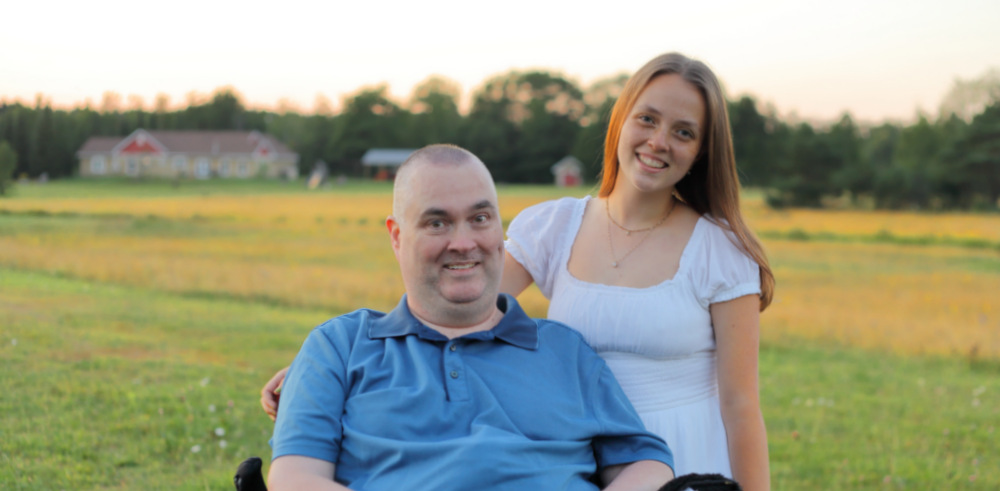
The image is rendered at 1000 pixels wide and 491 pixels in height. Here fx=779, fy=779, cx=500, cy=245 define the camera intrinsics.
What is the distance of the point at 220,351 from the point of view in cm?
708

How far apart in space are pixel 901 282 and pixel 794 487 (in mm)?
12882

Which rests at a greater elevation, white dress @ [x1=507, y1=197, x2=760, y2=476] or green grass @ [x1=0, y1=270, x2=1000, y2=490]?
white dress @ [x1=507, y1=197, x2=760, y2=476]

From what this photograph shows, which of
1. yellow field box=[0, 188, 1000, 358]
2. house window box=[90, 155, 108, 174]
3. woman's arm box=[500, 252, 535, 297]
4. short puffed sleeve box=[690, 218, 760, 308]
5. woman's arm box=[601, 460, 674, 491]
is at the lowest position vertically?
yellow field box=[0, 188, 1000, 358]

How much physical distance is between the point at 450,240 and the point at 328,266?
13091mm

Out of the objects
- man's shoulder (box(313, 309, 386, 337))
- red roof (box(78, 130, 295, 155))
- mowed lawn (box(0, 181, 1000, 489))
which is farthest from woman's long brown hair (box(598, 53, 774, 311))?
red roof (box(78, 130, 295, 155))

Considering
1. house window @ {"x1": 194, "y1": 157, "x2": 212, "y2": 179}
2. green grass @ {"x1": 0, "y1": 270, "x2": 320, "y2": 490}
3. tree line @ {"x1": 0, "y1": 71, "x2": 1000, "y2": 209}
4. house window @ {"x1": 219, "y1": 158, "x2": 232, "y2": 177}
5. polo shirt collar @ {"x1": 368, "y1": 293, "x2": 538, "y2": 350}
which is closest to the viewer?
polo shirt collar @ {"x1": 368, "y1": 293, "x2": 538, "y2": 350}

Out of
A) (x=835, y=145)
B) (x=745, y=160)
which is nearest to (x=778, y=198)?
(x=835, y=145)

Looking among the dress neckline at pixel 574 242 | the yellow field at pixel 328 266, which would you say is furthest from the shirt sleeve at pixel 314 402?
the yellow field at pixel 328 266

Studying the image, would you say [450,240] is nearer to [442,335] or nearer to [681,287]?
[442,335]

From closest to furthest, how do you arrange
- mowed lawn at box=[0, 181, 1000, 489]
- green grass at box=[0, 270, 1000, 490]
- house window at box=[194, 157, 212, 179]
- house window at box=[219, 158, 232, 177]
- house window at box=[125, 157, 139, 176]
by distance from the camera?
green grass at box=[0, 270, 1000, 490] < mowed lawn at box=[0, 181, 1000, 489] < house window at box=[125, 157, 139, 176] < house window at box=[194, 157, 212, 179] < house window at box=[219, 158, 232, 177]

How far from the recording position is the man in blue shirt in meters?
2.26

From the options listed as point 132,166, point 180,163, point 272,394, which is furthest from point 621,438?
point 180,163

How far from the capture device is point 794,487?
494 cm

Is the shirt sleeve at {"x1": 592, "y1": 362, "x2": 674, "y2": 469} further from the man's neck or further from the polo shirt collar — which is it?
the man's neck
